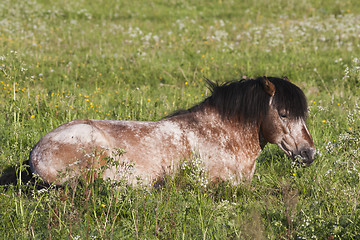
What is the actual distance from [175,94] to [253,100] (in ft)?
16.0

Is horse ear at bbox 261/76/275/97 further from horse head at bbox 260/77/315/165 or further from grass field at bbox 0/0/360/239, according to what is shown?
grass field at bbox 0/0/360/239

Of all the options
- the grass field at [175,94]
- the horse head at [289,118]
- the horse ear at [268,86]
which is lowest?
the grass field at [175,94]

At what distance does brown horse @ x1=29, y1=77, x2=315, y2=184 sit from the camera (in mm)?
5496

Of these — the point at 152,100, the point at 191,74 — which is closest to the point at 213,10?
the point at 191,74

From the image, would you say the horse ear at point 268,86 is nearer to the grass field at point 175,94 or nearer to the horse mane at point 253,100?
the horse mane at point 253,100

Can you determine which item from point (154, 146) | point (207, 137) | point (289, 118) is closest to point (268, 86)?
point (289, 118)

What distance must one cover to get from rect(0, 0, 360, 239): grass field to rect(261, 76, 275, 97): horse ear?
105cm

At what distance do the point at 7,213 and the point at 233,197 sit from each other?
283 centimetres

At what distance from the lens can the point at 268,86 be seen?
5.74m

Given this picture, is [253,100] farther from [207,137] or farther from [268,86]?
[207,137]

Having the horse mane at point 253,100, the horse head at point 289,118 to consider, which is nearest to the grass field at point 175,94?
the horse head at point 289,118

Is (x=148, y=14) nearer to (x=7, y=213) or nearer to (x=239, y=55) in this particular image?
(x=239, y=55)

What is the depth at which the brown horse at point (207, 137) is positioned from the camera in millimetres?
5496

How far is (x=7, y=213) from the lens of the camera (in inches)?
188
